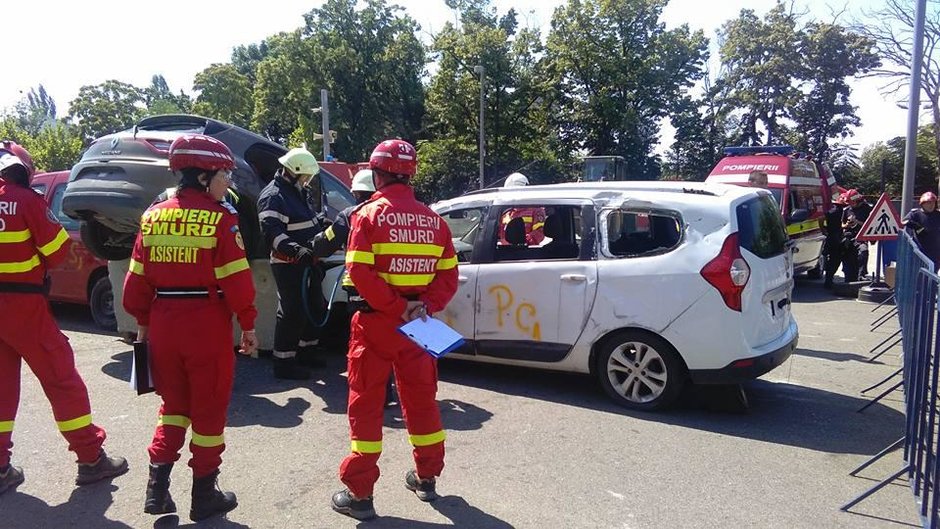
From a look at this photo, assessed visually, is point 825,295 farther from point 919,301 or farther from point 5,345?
point 5,345

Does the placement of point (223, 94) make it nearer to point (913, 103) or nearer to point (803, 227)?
point (803, 227)

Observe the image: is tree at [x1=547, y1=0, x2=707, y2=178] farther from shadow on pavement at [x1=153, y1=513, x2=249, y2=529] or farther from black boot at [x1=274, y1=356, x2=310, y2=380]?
shadow on pavement at [x1=153, y1=513, x2=249, y2=529]

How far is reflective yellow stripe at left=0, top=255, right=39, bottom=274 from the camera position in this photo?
3629 mm

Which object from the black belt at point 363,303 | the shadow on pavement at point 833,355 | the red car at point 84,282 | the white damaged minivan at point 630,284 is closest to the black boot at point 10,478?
the black belt at point 363,303

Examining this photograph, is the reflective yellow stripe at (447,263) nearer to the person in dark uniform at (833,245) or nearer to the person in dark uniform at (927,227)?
the person in dark uniform at (927,227)

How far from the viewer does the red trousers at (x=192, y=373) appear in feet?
10.6

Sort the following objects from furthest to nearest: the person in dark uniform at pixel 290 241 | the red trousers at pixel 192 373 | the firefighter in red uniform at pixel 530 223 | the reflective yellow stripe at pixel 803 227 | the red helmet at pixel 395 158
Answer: the reflective yellow stripe at pixel 803 227, the firefighter in red uniform at pixel 530 223, the person in dark uniform at pixel 290 241, the red helmet at pixel 395 158, the red trousers at pixel 192 373

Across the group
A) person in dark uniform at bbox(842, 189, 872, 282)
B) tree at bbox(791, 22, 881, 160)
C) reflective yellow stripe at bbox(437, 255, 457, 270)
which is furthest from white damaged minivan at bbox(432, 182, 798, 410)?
tree at bbox(791, 22, 881, 160)

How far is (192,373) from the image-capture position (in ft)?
10.7

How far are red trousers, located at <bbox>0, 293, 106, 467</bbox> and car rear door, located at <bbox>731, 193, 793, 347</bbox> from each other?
4.32 m

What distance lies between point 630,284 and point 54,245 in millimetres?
3839

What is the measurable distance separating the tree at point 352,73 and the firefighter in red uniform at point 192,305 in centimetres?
3720

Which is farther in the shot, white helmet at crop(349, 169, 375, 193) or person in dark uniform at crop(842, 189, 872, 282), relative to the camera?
person in dark uniform at crop(842, 189, 872, 282)

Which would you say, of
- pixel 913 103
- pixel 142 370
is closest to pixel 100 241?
pixel 142 370
